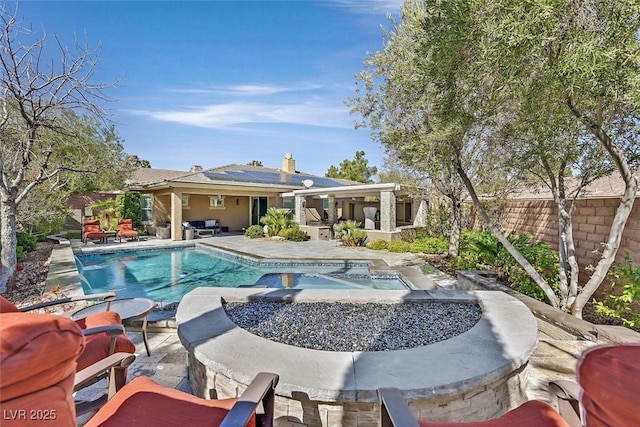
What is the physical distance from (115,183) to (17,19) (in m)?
13.8

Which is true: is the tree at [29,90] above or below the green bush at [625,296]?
above

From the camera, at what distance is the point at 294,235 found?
18078 millimetres

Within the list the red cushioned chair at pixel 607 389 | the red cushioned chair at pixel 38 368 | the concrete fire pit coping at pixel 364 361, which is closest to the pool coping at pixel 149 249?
the concrete fire pit coping at pixel 364 361

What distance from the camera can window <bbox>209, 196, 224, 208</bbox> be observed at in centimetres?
2275

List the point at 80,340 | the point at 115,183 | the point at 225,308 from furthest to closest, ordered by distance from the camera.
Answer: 1. the point at 115,183
2. the point at 225,308
3. the point at 80,340

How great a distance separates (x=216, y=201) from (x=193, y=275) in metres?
12.3

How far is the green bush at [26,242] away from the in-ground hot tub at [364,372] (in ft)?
46.8

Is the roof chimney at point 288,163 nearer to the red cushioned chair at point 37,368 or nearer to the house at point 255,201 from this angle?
the house at point 255,201

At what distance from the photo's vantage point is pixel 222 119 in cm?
1592

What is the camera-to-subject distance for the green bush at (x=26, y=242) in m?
13.0

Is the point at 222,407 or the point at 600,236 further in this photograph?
the point at 600,236

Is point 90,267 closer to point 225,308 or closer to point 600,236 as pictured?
point 225,308

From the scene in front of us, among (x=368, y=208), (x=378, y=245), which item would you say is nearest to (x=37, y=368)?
(x=378, y=245)

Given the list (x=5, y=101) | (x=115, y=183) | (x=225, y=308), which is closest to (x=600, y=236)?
(x=225, y=308)
